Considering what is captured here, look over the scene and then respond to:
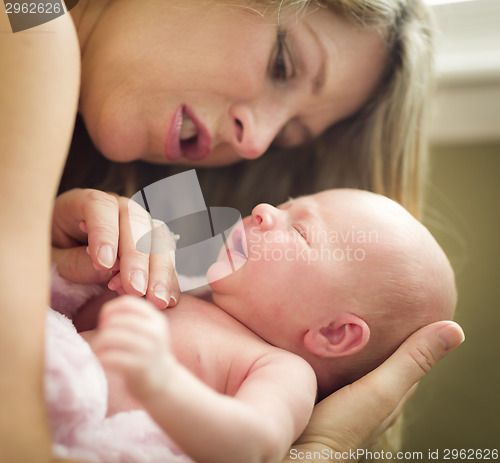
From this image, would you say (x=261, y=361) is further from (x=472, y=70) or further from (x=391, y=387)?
(x=472, y=70)

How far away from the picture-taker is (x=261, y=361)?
576 millimetres

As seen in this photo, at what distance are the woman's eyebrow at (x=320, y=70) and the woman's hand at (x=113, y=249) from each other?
35 cm

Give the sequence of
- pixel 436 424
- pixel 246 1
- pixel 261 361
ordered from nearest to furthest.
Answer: pixel 261 361 → pixel 246 1 → pixel 436 424

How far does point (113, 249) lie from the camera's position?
58cm

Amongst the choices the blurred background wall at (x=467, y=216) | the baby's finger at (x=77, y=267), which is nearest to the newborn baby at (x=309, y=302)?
the baby's finger at (x=77, y=267)

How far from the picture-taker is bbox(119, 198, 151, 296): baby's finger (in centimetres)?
57

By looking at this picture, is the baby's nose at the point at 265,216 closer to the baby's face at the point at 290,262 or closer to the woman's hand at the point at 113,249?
the baby's face at the point at 290,262

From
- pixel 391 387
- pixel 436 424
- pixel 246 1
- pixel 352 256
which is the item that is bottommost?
pixel 436 424

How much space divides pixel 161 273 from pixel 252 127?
0.98ft

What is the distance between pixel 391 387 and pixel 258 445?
0.23m

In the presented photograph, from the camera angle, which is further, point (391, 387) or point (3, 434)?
point (391, 387)

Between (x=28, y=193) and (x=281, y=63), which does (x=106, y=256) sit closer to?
(x=28, y=193)

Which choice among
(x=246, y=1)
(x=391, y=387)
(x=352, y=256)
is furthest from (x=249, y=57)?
(x=391, y=387)

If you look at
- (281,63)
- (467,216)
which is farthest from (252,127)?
(467,216)
